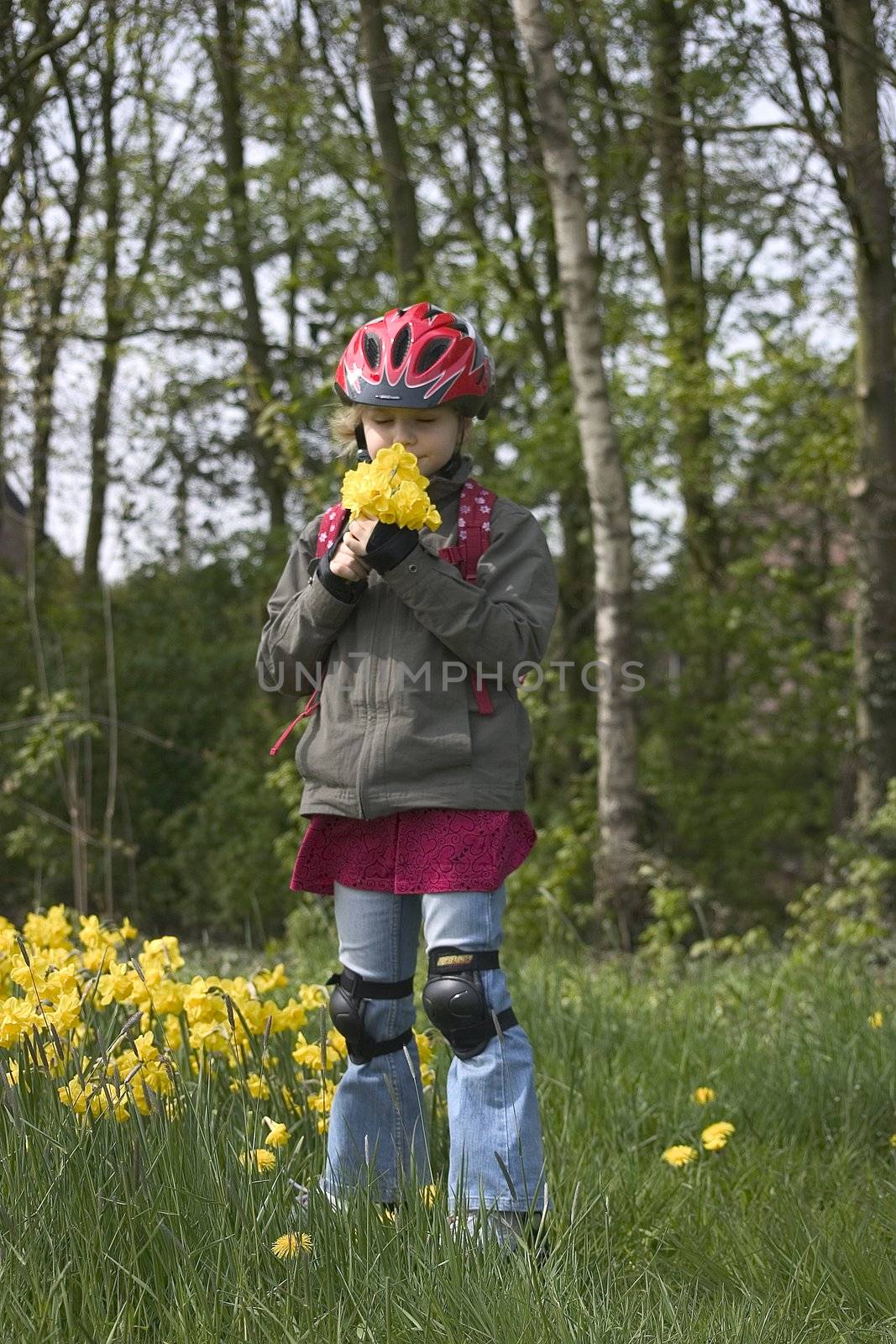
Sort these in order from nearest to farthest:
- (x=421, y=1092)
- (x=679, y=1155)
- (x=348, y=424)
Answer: (x=421, y=1092) < (x=348, y=424) < (x=679, y=1155)

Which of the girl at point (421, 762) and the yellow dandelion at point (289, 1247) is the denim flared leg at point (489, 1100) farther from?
the yellow dandelion at point (289, 1247)

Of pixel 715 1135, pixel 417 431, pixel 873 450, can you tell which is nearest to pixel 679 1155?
pixel 715 1135

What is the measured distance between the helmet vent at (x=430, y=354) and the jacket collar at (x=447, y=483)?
0.20m

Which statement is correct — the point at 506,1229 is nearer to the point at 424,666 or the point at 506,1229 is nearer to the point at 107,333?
the point at 424,666

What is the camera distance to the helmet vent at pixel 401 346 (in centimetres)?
262

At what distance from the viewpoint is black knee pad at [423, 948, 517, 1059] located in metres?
2.43

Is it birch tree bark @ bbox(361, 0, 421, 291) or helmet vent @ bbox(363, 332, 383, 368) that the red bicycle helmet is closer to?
helmet vent @ bbox(363, 332, 383, 368)

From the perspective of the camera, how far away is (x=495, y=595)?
104 inches

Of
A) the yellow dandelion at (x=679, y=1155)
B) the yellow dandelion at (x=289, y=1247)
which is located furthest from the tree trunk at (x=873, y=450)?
the yellow dandelion at (x=289, y=1247)

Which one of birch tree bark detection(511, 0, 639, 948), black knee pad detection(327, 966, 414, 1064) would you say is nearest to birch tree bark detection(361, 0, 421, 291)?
birch tree bark detection(511, 0, 639, 948)

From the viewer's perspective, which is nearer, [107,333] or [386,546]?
[386,546]

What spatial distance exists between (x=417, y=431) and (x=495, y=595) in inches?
13.5

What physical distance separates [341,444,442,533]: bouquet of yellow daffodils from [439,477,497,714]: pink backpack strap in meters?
0.22

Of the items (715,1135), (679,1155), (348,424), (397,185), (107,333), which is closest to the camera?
(348,424)
